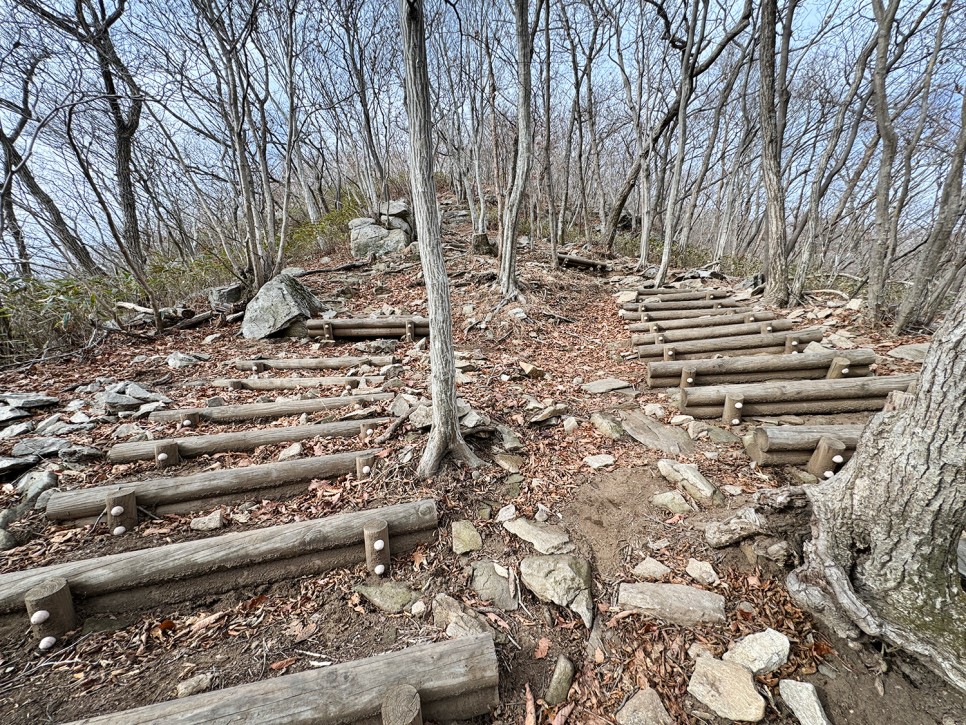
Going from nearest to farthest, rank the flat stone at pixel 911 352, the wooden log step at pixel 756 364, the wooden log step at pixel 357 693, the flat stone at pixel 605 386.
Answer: the wooden log step at pixel 357 693 → the wooden log step at pixel 756 364 → the flat stone at pixel 911 352 → the flat stone at pixel 605 386

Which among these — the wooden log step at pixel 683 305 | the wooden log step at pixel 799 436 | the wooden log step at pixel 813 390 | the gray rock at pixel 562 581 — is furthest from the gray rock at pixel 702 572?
the wooden log step at pixel 683 305

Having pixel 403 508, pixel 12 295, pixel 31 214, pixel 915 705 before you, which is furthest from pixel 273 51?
pixel 915 705

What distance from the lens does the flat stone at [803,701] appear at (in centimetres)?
169

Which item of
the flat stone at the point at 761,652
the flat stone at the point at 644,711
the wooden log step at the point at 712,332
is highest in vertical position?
the wooden log step at the point at 712,332

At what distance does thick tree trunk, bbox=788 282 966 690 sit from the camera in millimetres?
1763

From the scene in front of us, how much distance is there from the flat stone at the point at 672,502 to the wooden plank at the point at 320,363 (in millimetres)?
4347

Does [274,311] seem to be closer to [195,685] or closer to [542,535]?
[195,685]

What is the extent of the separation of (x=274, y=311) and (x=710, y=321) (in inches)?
338

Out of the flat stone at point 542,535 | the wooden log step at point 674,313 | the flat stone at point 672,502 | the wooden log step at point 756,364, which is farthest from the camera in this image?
the wooden log step at point 674,313

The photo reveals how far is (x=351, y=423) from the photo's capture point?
390cm

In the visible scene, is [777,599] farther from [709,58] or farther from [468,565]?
[709,58]

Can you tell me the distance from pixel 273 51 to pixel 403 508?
46.6 ft

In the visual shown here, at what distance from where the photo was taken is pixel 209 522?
2857 millimetres

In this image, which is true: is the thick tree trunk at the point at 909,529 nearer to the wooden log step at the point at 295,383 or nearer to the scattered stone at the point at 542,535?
the scattered stone at the point at 542,535
